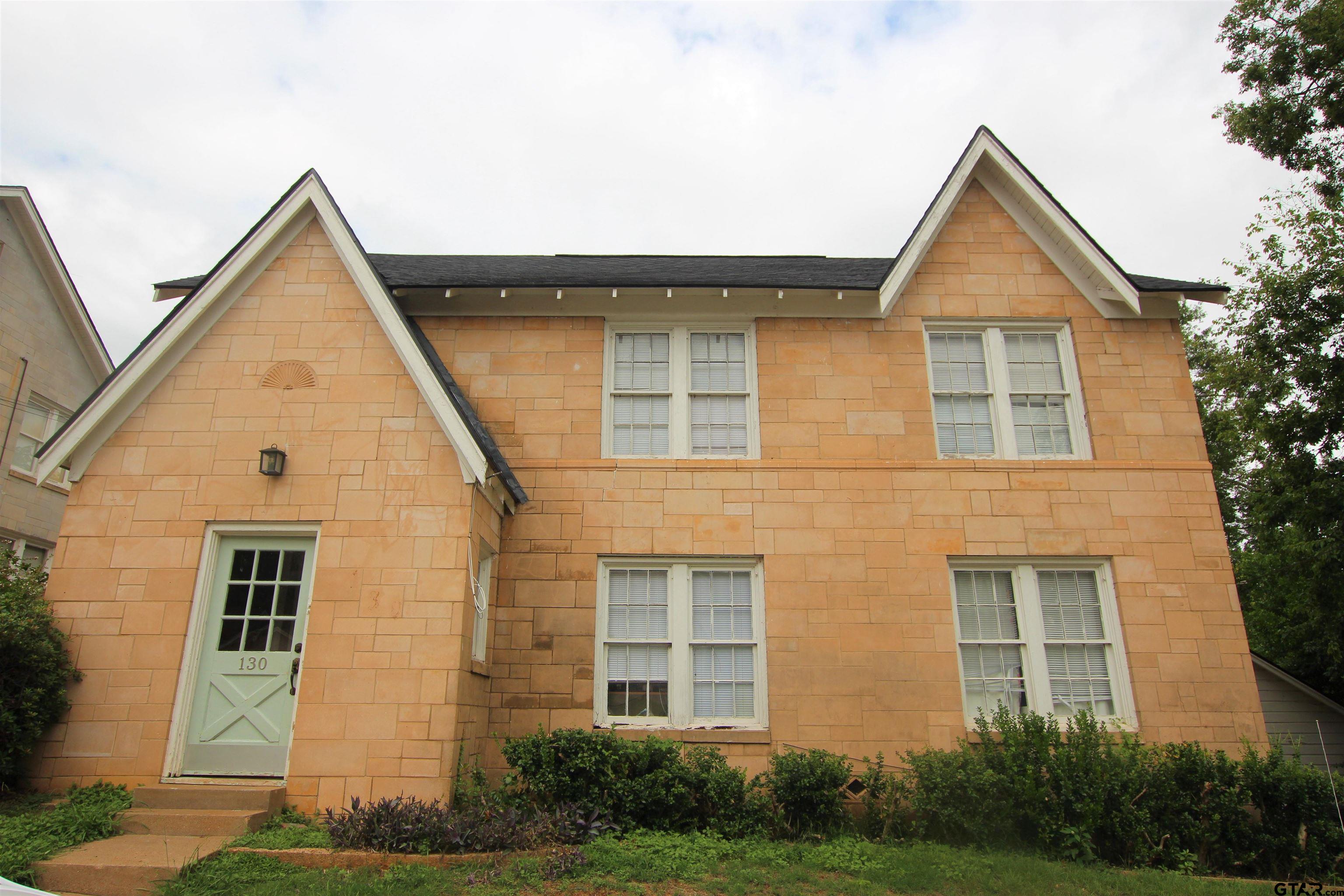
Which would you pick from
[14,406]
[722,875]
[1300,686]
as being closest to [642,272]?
[722,875]

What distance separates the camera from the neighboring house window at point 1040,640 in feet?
30.5

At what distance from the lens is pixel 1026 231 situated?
11031 millimetres

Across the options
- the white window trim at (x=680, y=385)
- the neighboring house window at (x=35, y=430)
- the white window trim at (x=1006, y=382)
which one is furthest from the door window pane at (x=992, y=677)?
the neighboring house window at (x=35, y=430)

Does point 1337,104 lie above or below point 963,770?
above

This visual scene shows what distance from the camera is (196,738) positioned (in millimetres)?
7797

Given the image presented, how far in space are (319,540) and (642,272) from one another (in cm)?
556

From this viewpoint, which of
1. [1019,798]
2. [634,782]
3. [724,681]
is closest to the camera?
[634,782]

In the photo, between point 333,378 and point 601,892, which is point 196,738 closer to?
point 333,378

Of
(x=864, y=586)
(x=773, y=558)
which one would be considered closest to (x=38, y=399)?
(x=773, y=558)

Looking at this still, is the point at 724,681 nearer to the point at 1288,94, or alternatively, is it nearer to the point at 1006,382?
the point at 1006,382

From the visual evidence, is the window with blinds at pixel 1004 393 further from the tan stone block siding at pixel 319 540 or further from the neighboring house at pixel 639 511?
the tan stone block siding at pixel 319 540

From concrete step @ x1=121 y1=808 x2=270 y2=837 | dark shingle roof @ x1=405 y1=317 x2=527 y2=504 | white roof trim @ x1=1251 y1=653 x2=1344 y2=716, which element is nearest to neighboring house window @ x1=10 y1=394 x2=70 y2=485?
dark shingle roof @ x1=405 y1=317 x2=527 y2=504

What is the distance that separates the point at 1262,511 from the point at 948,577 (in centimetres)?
958

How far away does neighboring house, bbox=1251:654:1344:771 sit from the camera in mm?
14781
